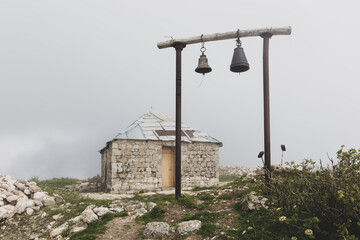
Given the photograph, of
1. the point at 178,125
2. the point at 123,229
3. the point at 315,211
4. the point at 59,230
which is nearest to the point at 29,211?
the point at 59,230

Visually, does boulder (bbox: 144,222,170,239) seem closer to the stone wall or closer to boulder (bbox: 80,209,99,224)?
boulder (bbox: 80,209,99,224)

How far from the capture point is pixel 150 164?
1421 centimetres

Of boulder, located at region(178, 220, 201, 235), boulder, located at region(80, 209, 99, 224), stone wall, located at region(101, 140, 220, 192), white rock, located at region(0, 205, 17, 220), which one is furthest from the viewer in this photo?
stone wall, located at region(101, 140, 220, 192)

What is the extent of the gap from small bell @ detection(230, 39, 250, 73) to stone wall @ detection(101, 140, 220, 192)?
8.42 meters

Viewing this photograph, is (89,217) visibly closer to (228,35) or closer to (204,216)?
(204,216)

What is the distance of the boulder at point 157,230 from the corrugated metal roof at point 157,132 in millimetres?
9010

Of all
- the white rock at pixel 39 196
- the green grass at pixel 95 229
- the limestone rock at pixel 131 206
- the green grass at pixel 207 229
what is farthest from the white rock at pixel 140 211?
the white rock at pixel 39 196

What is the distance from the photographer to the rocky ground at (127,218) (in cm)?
519

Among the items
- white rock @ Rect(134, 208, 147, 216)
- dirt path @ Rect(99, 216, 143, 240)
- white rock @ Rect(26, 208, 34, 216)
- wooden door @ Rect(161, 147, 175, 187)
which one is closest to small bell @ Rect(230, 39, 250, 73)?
white rock @ Rect(134, 208, 147, 216)

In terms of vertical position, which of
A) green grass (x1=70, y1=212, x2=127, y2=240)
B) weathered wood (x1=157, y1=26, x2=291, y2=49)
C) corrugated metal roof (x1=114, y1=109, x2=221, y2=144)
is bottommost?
green grass (x1=70, y1=212, x2=127, y2=240)

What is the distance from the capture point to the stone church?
13.8 meters

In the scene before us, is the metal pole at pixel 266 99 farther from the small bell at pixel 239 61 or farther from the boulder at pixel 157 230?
the boulder at pixel 157 230

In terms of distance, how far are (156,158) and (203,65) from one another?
8126mm

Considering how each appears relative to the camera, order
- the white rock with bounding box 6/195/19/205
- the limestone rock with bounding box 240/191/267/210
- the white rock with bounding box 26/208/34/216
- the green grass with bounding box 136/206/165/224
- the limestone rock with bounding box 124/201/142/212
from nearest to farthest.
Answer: the limestone rock with bounding box 240/191/267/210 → the green grass with bounding box 136/206/165/224 → the limestone rock with bounding box 124/201/142/212 → the white rock with bounding box 26/208/34/216 → the white rock with bounding box 6/195/19/205
